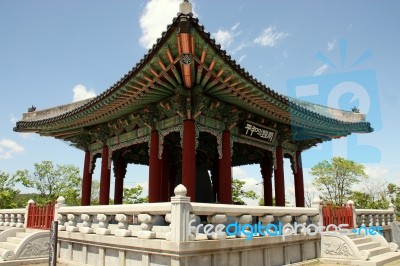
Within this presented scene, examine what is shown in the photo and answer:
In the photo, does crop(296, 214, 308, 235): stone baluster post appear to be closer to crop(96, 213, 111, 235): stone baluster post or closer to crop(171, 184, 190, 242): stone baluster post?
crop(171, 184, 190, 242): stone baluster post

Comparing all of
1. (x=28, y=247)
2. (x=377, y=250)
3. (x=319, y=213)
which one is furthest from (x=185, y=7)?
(x=377, y=250)

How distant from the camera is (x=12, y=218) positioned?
581 inches

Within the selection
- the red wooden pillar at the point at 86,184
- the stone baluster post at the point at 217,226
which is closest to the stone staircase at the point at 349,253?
the stone baluster post at the point at 217,226

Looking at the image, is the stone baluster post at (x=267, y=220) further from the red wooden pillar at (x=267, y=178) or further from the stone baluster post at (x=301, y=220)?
the red wooden pillar at (x=267, y=178)

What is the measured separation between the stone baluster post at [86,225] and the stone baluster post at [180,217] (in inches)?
152

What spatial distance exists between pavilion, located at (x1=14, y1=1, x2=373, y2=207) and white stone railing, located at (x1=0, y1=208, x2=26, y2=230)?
352 cm

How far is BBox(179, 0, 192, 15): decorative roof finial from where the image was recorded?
836cm

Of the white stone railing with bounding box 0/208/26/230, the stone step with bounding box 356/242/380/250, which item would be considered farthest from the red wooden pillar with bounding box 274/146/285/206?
the white stone railing with bounding box 0/208/26/230

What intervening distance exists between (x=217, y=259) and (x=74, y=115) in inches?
415

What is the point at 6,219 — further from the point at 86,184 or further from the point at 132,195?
the point at 132,195

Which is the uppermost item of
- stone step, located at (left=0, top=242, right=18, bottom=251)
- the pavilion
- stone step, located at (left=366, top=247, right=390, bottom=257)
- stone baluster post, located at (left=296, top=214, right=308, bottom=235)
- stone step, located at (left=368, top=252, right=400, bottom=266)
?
the pavilion

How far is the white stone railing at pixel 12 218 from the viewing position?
14100mm

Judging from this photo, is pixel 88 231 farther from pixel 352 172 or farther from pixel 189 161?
pixel 352 172

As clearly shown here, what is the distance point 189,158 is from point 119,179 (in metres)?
9.22
